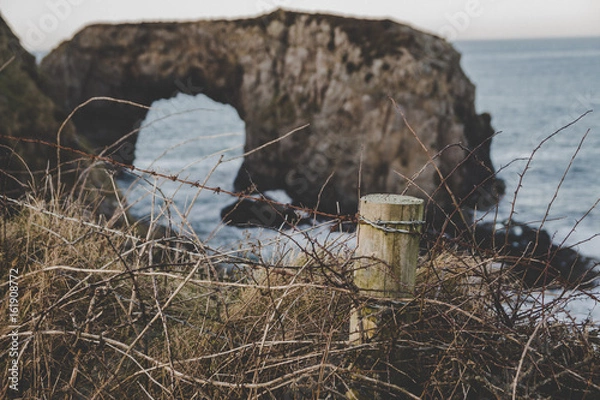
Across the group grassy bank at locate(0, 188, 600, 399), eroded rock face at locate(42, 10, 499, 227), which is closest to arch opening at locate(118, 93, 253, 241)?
grassy bank at locate(0, 188, 600, 399)

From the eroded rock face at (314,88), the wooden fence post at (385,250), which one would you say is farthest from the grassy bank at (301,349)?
the eroded rock face at (314,88)

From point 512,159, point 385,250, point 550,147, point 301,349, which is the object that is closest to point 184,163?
point 512,159

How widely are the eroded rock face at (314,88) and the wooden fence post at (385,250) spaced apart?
10.6 m

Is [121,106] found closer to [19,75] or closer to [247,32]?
[247,32]

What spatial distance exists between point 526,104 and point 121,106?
140ft

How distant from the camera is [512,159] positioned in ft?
59.7

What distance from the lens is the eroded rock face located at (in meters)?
14.0

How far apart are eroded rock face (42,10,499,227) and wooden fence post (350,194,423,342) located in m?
10.6

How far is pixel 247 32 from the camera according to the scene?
16344mm

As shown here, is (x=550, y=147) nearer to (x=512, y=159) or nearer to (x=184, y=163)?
(x=512, y=159)

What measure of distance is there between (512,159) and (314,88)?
790cm

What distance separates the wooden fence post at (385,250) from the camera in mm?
2053

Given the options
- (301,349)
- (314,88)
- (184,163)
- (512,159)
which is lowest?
(184,163)

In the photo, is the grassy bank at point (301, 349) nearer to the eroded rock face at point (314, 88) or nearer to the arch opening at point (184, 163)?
the arch opening at point (184, 163)
